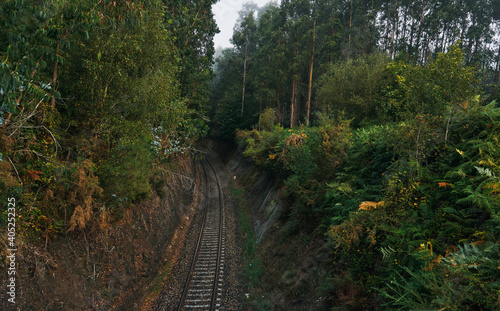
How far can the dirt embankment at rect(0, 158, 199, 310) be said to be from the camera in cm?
703

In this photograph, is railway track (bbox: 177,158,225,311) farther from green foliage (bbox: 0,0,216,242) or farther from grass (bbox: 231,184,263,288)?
green foliage (bbox: 0,0,216,242)

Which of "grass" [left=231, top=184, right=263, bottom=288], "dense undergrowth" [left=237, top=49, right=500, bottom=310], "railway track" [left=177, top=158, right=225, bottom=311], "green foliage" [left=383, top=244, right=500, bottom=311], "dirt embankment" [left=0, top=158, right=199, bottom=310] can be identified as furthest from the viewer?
"grass" [left=231, top=184, right=263, bottom=288]

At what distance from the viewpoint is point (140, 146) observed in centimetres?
1095

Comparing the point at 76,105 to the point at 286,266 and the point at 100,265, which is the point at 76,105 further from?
the point at 286,266

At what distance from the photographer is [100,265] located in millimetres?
9375

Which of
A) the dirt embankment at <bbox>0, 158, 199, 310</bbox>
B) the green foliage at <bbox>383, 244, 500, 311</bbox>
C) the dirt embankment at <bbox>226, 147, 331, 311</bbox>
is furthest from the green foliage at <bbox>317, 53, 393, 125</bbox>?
the dirt embankment at <bbox>0, 158, 199, 310</bbox>

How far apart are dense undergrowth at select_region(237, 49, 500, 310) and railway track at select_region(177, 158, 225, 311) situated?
507cm

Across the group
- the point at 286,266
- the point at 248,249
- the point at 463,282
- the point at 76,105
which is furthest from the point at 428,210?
the point at 76,105

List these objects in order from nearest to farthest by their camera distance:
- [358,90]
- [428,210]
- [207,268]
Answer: [428,210] → [207,268] → [358,90]

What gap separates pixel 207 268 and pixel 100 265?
4785 millimetres

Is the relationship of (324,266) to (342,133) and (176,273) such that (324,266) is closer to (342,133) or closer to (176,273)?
(342,133)

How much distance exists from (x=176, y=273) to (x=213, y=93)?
5361 centimetres

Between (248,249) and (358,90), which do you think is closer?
(248,249)

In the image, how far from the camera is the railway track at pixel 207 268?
9.85 m
